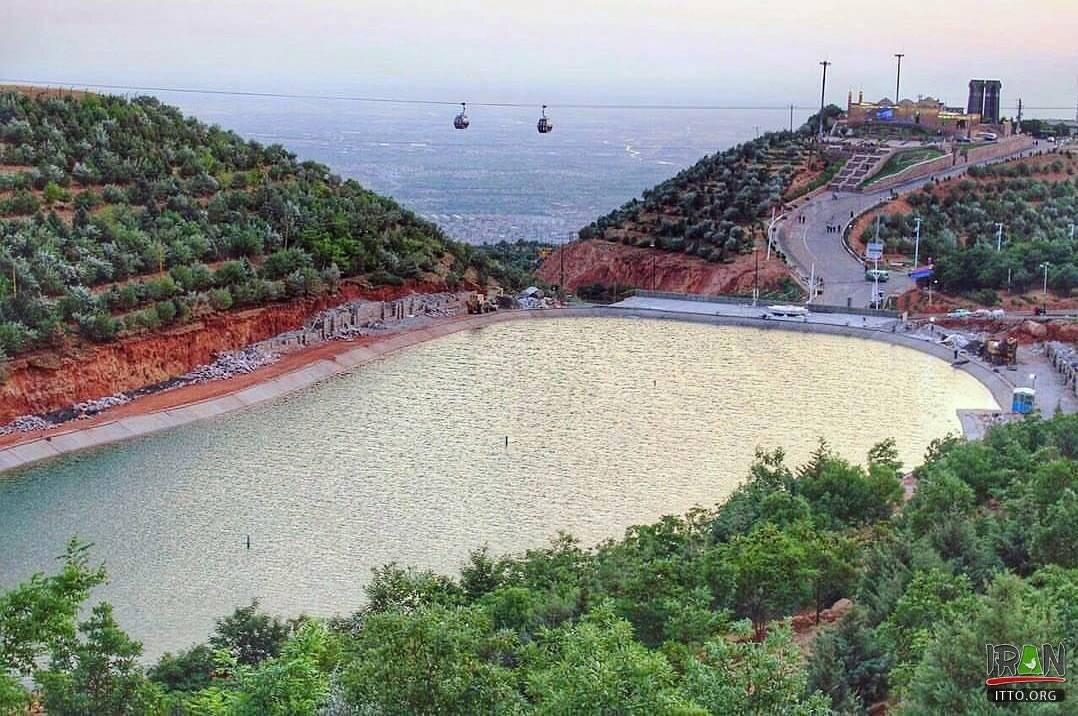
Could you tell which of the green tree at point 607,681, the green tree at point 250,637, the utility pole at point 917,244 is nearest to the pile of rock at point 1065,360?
the utility pole at point 917,244

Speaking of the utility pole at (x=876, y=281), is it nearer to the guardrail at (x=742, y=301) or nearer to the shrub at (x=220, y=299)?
the guardrail at (x=742, y=301)

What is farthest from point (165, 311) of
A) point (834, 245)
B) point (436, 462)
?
point (834, 245)

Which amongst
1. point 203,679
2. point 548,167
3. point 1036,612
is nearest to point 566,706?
point 1036,612

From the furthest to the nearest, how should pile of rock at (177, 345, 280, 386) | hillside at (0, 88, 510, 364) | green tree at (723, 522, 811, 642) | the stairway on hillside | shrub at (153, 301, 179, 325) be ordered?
the stairway on hillside → shrub at (153, 301, 179, 325) → pile of rock at (177, 345, 280, 386) → hillside at (0, 88, 510, 364) → green tree at (723, 522, 811, 642)

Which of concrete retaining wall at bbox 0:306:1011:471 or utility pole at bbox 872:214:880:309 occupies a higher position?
utility pole at bbox 872:214:880:309

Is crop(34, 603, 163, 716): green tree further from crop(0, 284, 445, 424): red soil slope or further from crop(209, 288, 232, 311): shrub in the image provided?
crop(209, 288, 232, 311): shrub

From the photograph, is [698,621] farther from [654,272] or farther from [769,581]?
[654,272]

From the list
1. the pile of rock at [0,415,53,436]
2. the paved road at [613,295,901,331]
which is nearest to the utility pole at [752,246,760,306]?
the paved road at [613,295,901,331]

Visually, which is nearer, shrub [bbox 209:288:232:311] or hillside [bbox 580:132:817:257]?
shrub [bbox 209:288:232:311]
